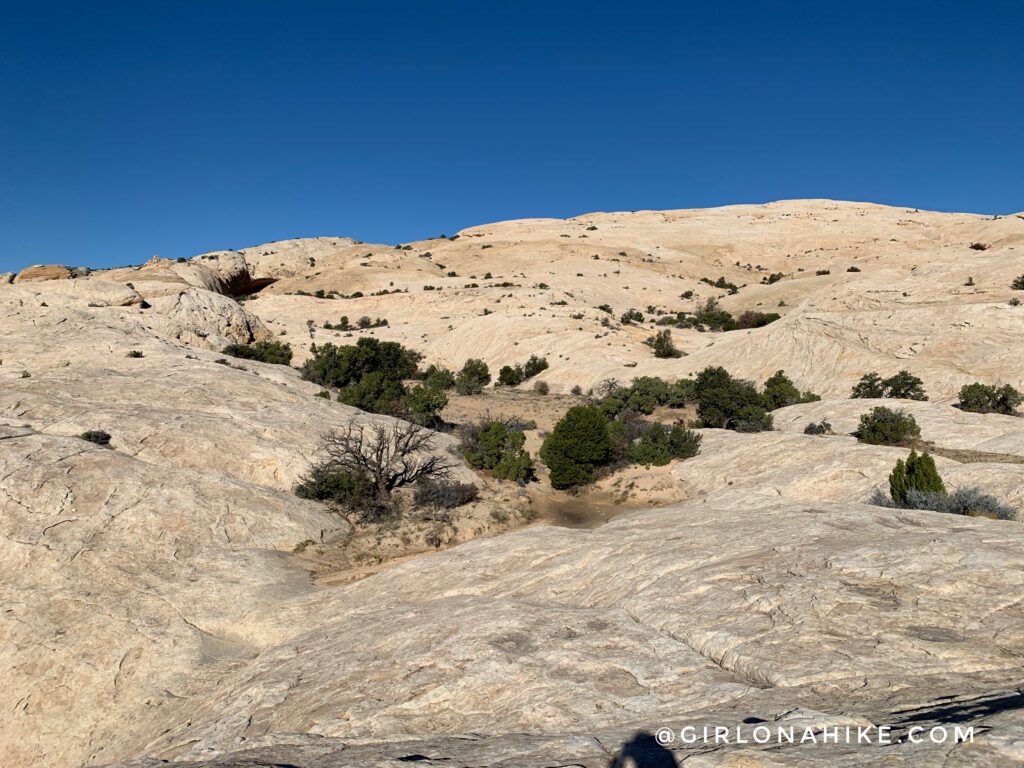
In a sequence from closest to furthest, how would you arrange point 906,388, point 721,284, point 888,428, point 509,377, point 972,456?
1. point 972,456
2. point 888,428
3. point 906,388
4. point 509,377
5. point 721,284

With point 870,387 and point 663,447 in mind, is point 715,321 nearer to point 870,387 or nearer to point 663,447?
point 870,387

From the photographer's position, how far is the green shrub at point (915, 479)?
14.7 m

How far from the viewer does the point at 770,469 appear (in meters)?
19.9

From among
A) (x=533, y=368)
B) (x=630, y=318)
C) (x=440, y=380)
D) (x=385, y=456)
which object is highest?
(x=630, y=318)

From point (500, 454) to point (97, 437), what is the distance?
13479 millimetres

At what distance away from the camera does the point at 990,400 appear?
2567 centimetres

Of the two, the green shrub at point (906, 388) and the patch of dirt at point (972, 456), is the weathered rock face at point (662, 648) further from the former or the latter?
the green shrub at point (906, 388)

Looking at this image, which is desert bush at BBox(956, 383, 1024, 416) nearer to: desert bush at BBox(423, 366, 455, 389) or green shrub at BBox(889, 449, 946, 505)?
green shrub at BBox(889, 449, 946, 505)

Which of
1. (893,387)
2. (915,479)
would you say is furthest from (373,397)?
(893,387)

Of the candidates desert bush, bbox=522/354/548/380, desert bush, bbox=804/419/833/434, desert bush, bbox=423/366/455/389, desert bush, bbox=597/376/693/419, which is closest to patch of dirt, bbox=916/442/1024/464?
desert bush, bbox=804/419/833/434

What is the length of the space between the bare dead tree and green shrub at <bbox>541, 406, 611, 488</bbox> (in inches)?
156

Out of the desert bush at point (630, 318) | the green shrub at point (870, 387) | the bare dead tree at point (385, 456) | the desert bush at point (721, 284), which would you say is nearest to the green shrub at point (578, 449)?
the bare dead tree at point (385, 456)

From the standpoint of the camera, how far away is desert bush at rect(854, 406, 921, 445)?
70.9ft

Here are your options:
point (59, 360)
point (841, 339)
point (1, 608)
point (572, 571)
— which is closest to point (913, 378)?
point (841, 339)
